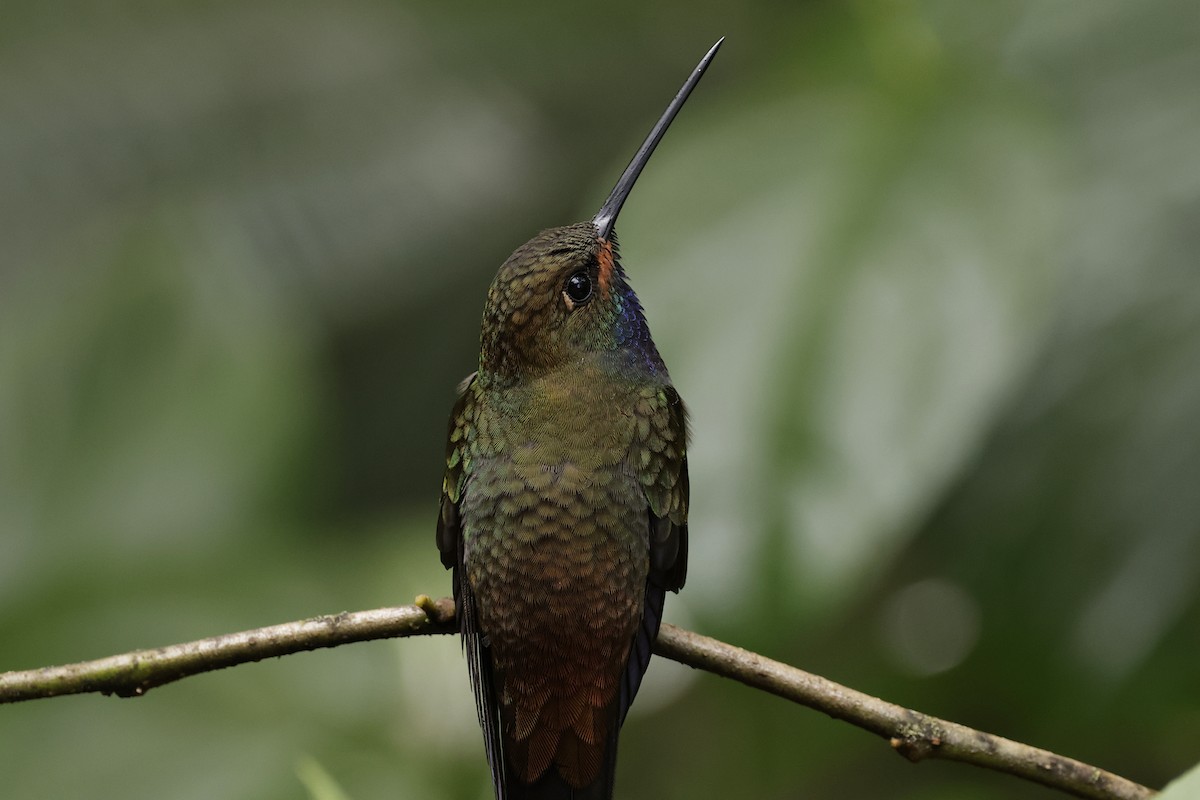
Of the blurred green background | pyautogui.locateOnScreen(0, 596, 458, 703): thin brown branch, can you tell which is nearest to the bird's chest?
the blurred green background

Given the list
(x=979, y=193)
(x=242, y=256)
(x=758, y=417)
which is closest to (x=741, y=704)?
(x=758, y=417)

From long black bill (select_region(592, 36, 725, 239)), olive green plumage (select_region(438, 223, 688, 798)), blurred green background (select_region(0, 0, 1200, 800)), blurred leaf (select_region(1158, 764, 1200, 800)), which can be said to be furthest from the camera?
long black bill (select_region(592, 36, 725, 239))

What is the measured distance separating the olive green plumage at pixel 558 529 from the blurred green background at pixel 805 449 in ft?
0.34

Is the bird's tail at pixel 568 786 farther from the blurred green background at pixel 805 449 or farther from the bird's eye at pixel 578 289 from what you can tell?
the bird's eye at pixel 578 289

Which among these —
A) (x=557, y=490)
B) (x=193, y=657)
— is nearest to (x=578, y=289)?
(x=557, y=490)

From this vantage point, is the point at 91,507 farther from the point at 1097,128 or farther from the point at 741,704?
the point at 1097,128

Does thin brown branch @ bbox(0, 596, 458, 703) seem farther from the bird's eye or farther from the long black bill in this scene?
the long black bill

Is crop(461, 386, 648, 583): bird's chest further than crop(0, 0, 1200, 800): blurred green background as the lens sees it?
No

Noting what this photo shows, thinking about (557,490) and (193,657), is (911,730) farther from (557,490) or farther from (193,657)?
(193,657)

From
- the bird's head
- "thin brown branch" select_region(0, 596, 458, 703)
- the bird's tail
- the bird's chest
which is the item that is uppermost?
the bird's head

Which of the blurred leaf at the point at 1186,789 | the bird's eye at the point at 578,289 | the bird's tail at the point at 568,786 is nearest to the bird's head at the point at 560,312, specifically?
the bird's eye at the point at 578,289

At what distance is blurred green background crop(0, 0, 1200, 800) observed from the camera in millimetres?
2141

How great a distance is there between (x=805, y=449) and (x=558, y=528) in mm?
403

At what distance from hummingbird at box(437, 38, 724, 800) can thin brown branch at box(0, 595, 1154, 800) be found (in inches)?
10.2
